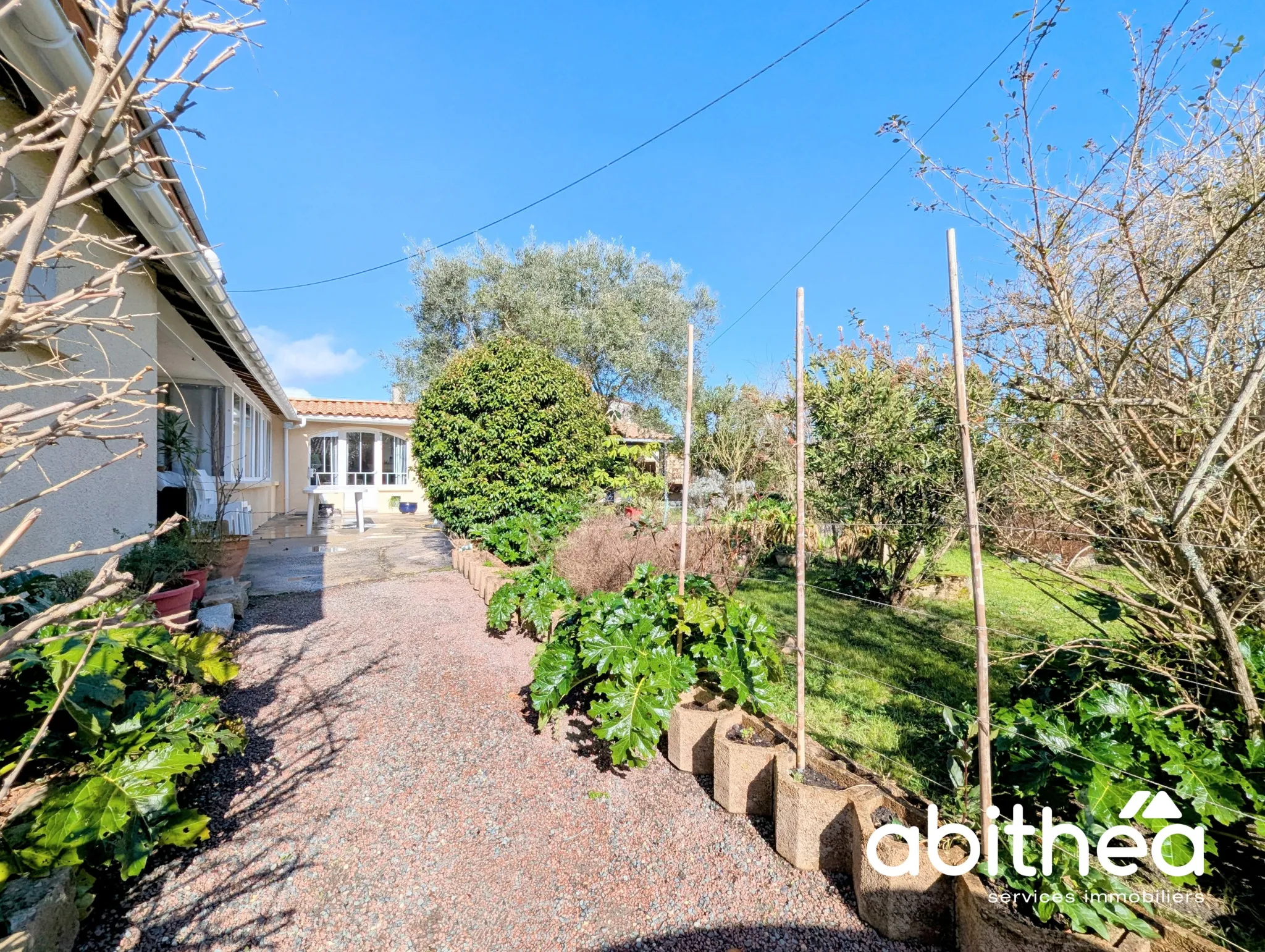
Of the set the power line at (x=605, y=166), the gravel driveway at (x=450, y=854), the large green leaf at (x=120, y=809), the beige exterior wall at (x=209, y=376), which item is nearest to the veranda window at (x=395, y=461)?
the beige exterior wall at (x=209, y=376)

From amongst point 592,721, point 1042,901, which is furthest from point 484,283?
point 1042,901

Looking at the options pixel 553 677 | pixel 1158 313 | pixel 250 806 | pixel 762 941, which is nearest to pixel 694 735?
pixel 553 677

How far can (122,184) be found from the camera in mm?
3508

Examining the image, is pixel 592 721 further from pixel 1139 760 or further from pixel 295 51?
pixel 295 51

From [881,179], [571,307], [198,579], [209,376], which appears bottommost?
[198,579]

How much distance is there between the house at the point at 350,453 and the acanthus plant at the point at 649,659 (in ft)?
44.0

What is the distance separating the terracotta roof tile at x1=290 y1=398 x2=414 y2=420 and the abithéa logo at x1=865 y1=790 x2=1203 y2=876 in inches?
595

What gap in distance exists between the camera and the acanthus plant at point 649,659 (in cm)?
281

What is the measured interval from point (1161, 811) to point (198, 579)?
6629 mm

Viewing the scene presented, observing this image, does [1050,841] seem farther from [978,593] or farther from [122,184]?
[122,184]

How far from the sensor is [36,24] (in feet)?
8.00

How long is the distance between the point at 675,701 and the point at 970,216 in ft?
9.15

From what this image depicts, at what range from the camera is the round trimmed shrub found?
7.89m

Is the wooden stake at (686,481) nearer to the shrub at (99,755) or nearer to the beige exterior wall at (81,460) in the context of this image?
the shrub at (99,755)
